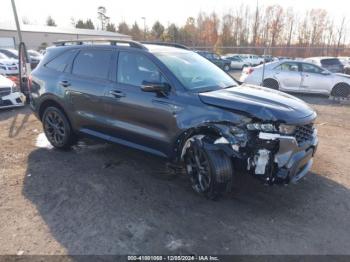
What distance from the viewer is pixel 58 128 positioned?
561 centimetres

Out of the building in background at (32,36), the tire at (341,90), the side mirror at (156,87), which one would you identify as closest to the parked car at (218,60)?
the tire at (341,90)

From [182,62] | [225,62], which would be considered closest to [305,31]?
[225,62]

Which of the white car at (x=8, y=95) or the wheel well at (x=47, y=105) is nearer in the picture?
the wheel well at (x=47, y=105)

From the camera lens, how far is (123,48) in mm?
4727

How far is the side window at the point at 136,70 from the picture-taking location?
14.1ft

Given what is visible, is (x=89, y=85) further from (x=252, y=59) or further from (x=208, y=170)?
(x=252, y=59)

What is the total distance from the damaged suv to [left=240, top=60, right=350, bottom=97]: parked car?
842 centimetres

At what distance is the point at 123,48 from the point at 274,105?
2.33 m

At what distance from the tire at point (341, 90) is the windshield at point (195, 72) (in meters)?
8.82

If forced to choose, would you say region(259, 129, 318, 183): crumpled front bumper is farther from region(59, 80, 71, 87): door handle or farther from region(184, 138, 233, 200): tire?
region(59, 80, 71, 87): door handle

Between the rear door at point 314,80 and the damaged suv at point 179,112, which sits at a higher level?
the damaged suv at point 179,112

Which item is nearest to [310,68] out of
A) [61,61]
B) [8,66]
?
[61,61]

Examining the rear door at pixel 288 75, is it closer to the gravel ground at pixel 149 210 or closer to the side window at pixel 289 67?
the side window at pixel 289 67

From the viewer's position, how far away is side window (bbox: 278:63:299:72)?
1267 centimetres
